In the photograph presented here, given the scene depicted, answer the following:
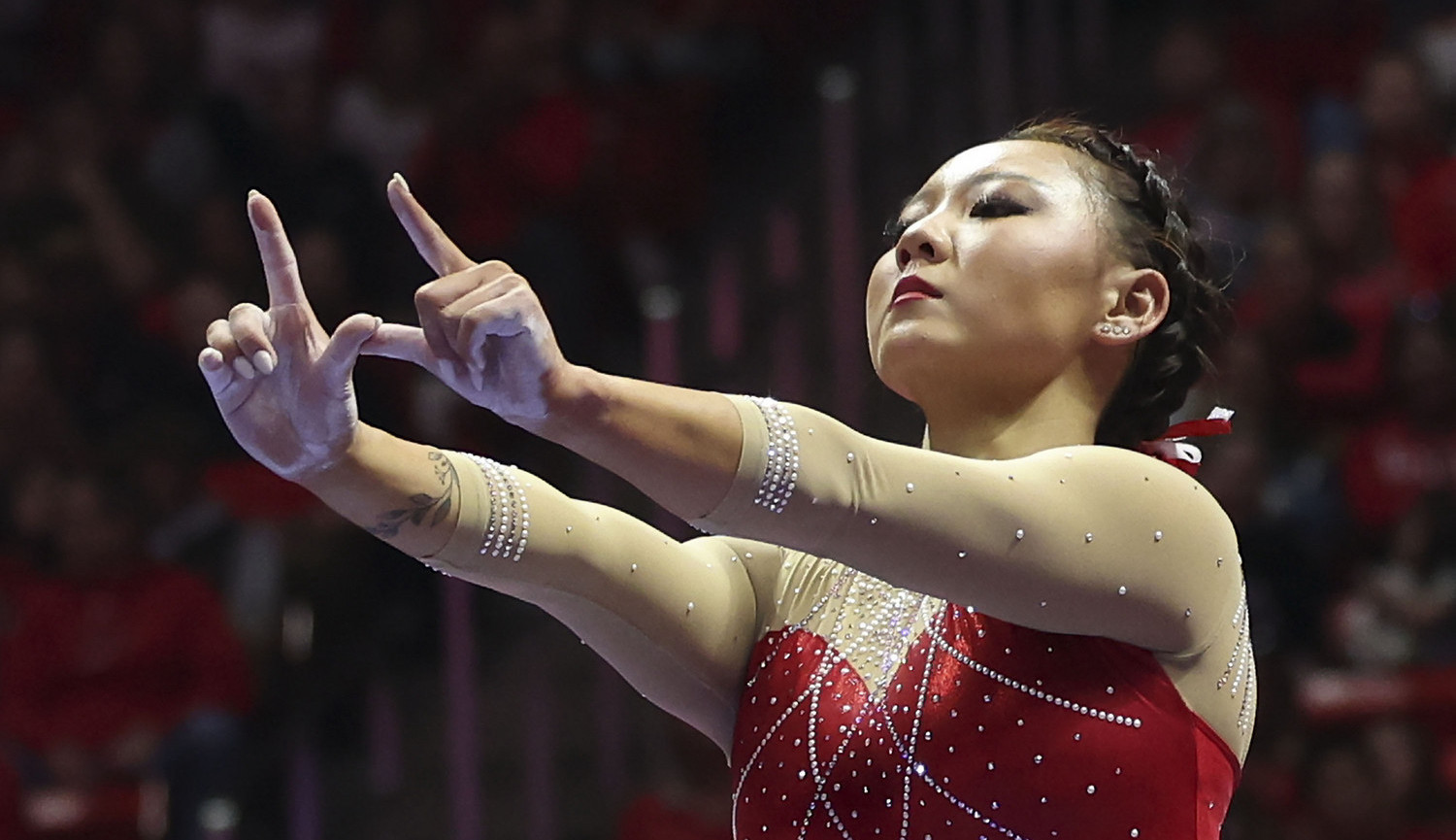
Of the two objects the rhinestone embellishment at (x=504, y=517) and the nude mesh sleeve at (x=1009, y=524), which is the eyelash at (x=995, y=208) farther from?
the rhinestone embellishment at (x=504, y=517)

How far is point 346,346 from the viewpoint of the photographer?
1583 millimetres

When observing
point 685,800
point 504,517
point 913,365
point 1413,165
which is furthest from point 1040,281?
point 1413,165

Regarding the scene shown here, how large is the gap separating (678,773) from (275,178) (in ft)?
7.75

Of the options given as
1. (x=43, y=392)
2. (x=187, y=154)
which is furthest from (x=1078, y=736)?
(x=187, y=154)

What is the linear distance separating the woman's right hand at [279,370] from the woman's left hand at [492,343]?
0.43 feet

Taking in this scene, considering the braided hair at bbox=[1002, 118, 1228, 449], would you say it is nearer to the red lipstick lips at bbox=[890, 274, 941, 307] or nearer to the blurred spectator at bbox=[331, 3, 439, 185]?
the red lipstick lips at bbox=[890, 274, 941, 307]

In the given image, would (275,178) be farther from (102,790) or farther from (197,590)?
(102,790)

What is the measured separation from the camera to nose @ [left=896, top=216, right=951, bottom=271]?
1.98m

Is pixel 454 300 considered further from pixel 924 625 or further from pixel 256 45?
pixel 256 45

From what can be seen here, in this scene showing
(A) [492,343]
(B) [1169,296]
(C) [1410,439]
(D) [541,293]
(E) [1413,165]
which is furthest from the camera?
(D) [541,293]

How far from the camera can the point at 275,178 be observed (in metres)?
5.65

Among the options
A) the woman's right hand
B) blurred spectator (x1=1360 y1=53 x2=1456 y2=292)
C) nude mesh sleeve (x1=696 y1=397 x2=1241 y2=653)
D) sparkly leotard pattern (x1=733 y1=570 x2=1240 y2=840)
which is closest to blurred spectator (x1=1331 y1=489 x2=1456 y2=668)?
blurred spectator (x1=1360 y1=53 x2=1456 y2=292)

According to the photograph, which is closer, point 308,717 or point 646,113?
point 308,717

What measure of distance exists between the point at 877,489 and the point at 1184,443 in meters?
0.54
